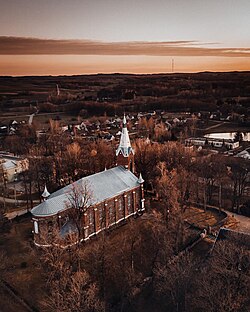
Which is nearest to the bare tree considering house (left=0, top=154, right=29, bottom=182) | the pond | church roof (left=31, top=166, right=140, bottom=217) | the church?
the church

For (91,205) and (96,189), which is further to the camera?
(96,189)

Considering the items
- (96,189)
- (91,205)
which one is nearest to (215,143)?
(96,189)

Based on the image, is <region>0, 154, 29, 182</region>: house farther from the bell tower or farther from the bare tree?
the bare tree

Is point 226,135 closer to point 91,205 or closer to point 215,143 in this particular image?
point 215,143

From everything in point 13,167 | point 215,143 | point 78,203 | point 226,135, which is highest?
point 78,203

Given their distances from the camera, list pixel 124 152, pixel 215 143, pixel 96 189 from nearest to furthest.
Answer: pixel 96 189 → pixel 124 152 → pixel 215 143

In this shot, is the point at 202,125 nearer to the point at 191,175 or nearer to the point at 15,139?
the point at 15,139

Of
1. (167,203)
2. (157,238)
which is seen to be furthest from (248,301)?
(167,203)

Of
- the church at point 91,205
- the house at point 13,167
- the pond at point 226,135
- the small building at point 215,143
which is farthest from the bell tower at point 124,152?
the pond at point 226,135
